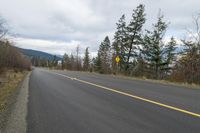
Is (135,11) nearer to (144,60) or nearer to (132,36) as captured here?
(132,36)

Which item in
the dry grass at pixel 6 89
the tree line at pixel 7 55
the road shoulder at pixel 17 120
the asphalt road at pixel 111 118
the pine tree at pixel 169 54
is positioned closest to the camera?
the asphalt road at pixel 111 118

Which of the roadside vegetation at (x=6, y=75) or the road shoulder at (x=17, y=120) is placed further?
the roadside vegetation at (x=6, y=75)

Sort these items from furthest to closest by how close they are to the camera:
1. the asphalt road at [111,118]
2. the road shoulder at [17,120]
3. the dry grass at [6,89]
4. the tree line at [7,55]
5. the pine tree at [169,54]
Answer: the pine tree at [169,54], the tree line at [7,55], the dry grass at [6,89], the road shoulder at [17,120], the asphalt road at [111,118]

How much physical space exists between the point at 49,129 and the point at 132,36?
4931cm

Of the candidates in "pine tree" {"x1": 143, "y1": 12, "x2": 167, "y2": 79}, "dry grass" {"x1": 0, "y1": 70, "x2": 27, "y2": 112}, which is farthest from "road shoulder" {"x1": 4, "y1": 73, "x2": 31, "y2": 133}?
"pine tree" {"x1": 143, "y1": 12, "x2": 167, "y2": 79}

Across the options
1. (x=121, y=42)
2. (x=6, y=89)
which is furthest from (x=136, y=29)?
(x=6, y=89)

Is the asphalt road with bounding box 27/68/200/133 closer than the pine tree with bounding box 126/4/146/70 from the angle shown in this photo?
Yes

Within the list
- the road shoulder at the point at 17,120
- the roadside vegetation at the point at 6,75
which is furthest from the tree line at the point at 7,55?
the road shoulder at the point at 17,120

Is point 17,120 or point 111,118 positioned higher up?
point 111,118

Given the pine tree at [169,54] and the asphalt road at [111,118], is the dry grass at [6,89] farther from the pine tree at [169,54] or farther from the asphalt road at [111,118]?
the pine tree at [169,54]

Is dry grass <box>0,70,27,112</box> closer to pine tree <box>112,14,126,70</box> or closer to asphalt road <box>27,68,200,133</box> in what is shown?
asphalt road <box>27,68,200,133</box>

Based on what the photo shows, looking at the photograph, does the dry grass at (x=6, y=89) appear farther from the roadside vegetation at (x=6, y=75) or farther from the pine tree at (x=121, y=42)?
the pine tree at (x=121, y=42)

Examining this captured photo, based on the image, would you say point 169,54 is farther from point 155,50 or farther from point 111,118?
point 111,118

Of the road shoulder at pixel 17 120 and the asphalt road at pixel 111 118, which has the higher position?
the asphalt road at pixel 111 118
